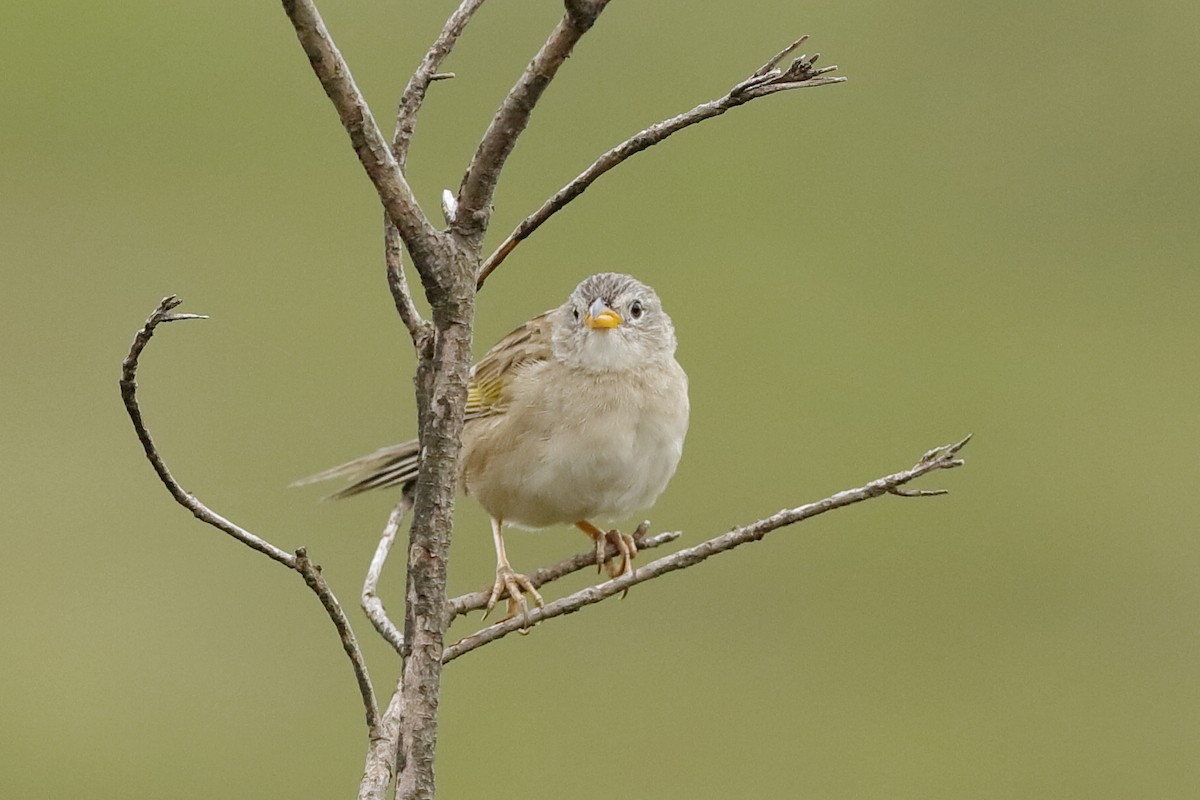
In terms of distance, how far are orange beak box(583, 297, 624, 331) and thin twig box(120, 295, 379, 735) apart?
7.72 ft

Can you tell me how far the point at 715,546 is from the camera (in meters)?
1.57

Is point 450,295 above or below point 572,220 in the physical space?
below

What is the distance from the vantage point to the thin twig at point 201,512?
1316 mm

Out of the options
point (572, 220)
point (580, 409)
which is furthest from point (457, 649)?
point (572, 220)

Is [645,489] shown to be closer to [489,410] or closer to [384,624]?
[489,410]

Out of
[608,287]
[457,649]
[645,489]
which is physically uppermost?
[608,287]

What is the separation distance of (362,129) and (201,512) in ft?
1.52

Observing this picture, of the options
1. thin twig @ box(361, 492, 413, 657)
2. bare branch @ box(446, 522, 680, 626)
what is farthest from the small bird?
thin twig @ box(361, 492, 413, 657)

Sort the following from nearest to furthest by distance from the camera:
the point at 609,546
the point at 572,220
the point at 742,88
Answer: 1. the point at 742,88
2. the point at 609,546
3. the point at 572,220

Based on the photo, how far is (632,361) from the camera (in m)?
3.83

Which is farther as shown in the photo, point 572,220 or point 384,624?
point 572,220

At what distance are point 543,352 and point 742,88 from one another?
2510mm

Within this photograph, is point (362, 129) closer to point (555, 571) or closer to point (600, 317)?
point (555, 571)

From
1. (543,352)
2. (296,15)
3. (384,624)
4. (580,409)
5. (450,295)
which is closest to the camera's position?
(296,15)
